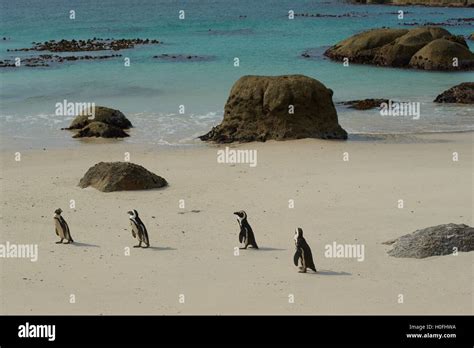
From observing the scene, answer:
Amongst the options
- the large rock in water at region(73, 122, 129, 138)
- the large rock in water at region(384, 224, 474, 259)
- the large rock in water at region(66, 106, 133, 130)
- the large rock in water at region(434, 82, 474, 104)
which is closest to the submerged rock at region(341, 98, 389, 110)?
Answer: the large rock in water at region(434, 82, 474, 104)

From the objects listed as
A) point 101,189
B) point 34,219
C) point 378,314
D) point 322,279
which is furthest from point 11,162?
point 378,314

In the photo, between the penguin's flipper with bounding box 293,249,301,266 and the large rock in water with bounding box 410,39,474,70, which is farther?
the large rock in water with bounding box 410,39,474,70

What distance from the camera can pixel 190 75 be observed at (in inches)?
2034

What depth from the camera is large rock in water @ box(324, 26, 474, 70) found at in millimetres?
53406

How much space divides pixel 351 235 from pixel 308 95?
46.9ft

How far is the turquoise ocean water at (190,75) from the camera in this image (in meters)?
36.2

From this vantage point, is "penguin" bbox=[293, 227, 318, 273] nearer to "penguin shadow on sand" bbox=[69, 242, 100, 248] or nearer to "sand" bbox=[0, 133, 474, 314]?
"sand" bbox=[0, 133, 474, 314]

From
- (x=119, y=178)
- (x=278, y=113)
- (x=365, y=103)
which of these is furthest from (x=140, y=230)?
(x=365, y=103)

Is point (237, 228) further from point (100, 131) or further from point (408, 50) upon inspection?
point (408, 50)

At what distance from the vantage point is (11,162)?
94.3 feet

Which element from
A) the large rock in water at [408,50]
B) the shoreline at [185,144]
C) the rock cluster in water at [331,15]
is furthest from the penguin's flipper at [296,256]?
the rock cluster in water at [331,15]

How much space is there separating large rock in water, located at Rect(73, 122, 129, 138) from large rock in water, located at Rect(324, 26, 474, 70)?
2513 cm

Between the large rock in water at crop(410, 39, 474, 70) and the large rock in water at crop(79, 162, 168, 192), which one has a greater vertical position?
the large rock in water at crop(410, 39, 474, 70)
